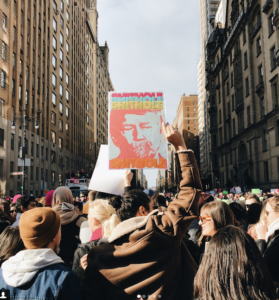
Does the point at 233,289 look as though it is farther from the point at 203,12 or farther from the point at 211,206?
the point at 203,12

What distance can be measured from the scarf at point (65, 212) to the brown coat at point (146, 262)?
7.10 feet

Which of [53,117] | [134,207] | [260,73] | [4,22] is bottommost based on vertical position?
[134,207]

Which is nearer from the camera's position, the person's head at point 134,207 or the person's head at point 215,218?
the person's head at point 134,207

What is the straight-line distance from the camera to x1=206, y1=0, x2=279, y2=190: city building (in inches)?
1239

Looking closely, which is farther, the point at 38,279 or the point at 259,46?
the point at 259,46

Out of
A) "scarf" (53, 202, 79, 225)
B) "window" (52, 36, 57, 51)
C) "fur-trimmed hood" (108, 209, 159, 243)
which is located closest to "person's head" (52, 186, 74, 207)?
"scarf" (53, 202, 79, 225)

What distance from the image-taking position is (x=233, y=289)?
1.83 meters

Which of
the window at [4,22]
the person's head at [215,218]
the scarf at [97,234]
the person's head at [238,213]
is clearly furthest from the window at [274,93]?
the scarf at [97,234]

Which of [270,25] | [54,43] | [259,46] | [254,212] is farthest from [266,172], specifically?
[54,43]

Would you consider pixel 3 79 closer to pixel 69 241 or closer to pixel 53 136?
pixel 53 136

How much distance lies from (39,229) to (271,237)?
246cm

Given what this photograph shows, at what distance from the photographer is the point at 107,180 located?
4.70m

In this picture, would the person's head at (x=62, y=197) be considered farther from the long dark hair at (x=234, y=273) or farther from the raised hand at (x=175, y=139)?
the long dark hair at (x=234, y=273)

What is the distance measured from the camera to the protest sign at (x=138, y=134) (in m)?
4.64
